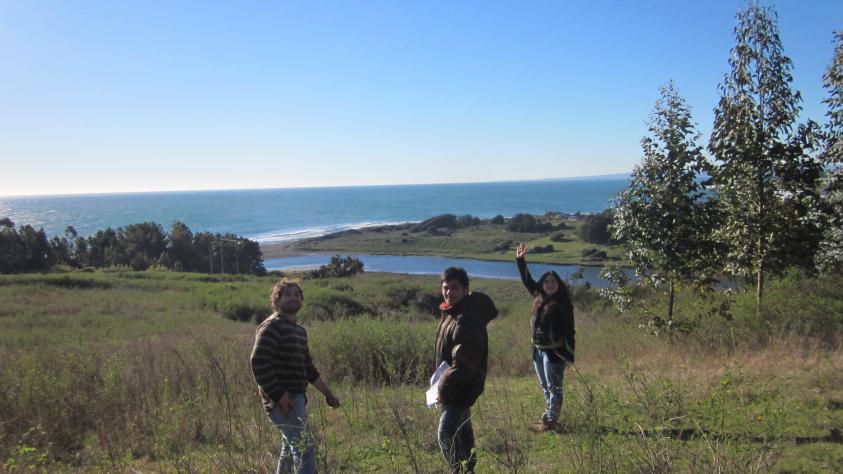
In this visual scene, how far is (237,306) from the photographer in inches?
1017

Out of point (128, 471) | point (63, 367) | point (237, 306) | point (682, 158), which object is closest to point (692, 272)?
point (682, 158)

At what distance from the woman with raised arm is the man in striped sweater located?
244 cm

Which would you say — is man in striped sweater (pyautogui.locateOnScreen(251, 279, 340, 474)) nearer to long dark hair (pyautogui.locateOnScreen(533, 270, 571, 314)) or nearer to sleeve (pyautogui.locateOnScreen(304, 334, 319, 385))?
sleeve (pyautogui.locateOnScreen(304, 334, 319, 385))

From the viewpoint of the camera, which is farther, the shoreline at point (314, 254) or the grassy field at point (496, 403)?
the shoreline at point (314, 254)

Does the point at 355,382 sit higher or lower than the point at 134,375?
lower

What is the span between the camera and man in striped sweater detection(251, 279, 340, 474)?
3854 mm

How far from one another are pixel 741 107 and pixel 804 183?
148 cm

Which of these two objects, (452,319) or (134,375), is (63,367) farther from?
(452,319)

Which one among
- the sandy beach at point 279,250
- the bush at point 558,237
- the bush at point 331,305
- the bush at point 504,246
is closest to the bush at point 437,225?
the sandy beach at point 279,250

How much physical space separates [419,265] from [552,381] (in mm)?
54983

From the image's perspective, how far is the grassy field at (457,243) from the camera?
173ft

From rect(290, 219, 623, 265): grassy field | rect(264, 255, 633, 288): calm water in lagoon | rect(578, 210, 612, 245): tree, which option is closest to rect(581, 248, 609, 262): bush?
rect(290, 219, 623, 265): grassy field

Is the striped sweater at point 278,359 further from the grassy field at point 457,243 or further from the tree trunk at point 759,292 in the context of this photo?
the grassy field at point 457,243

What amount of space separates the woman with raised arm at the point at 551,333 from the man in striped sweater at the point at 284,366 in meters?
2.44
